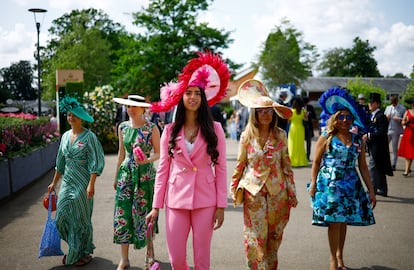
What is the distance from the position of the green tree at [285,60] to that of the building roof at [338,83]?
19.4m

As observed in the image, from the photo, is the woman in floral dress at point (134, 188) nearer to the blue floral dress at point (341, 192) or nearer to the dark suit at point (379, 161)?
the blue floral dress at point (341, 192)

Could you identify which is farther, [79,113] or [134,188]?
[79,113]

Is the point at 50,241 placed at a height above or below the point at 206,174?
below

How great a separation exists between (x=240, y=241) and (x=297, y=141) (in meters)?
7.68

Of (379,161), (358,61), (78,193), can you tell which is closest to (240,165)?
(78,193)

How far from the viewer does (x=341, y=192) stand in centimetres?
485

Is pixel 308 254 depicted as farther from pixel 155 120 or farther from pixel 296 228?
pixel 155 120

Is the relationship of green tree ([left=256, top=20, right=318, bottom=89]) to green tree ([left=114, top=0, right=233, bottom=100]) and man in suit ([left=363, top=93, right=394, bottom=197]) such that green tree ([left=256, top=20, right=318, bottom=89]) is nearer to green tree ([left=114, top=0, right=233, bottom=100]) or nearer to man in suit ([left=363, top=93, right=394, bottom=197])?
green tree ([left=114, top=0, right=233, bottom=100])

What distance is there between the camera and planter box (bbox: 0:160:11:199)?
29.3ft

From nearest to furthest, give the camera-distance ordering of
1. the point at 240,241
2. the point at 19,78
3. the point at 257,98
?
the point at 257,98 < the point at 240,241 < the point at 19,78

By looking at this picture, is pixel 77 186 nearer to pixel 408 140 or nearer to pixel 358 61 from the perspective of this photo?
pixel 408 140

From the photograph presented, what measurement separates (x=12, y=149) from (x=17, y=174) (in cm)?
72

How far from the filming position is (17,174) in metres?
10.0

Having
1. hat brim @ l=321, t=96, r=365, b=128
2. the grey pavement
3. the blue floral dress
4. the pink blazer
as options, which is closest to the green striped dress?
the grey pavement
